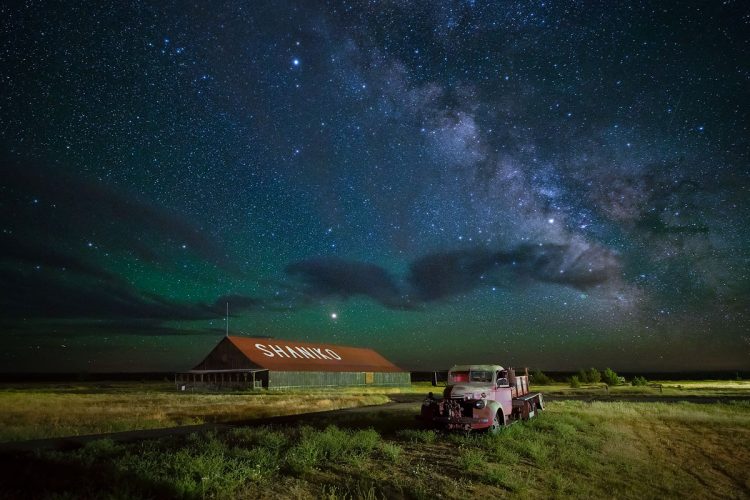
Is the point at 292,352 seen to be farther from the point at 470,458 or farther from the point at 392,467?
the point at 392,467

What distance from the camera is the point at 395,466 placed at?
471 inches

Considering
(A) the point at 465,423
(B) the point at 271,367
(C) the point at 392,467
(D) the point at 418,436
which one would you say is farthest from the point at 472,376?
(B) the point at 271,367

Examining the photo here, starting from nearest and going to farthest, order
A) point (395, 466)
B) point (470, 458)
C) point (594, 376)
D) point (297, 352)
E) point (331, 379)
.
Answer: point (395, 466) → point (470, 458) → point (331, 379) → point (297, 352) → point (594, 376)

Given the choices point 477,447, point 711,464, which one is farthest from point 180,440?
point 711,464

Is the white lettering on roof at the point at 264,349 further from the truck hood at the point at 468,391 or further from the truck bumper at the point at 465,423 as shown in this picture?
the truck bumper at the point at 465,423

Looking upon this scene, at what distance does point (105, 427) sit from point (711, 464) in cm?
2214

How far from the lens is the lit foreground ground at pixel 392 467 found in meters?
9.55

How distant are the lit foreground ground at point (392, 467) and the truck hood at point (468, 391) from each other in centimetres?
157

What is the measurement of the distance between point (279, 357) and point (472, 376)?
1776 inches

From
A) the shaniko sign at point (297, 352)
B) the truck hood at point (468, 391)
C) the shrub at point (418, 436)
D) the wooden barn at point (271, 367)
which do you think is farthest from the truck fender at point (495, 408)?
the shaniko sign at point (297, 352)

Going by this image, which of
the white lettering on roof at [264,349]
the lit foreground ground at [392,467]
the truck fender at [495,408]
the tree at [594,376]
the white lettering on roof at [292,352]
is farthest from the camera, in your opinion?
the tree at [594,376]

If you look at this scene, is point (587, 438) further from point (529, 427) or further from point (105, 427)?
point (105, 427)

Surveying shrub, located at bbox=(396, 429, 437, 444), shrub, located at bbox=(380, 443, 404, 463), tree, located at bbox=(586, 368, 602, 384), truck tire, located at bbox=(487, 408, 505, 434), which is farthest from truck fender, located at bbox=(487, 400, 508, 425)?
tree, located at bbox=(586, 368, 602, 384)

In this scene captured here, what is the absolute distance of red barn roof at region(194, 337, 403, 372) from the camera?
57.9 m
